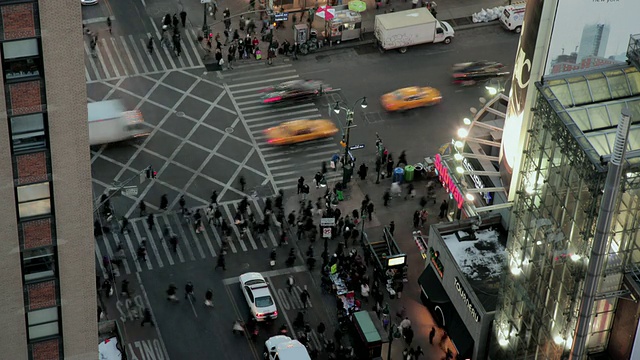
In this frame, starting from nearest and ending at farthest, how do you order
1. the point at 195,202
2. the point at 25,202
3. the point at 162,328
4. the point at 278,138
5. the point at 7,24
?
the point at 7,24, the point at 25,202, the point at 162,328, the point at 195,202, the point at 278,138

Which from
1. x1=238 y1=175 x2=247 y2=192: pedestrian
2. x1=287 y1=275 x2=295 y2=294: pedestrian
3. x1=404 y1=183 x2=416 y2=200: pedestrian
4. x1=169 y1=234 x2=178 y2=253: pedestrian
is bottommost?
x1=287 y1=275 x2=295 y2=294: pedestrian

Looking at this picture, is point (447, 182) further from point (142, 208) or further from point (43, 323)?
point (43, 323)

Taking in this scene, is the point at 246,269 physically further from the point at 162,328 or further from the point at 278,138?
the point at 278,138

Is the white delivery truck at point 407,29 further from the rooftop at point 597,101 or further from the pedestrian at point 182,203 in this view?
the rooftop at point 597,101

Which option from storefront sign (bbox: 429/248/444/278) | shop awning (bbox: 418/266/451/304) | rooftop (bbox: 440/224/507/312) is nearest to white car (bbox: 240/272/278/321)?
shop awning (bbox: 418/266/451/304)

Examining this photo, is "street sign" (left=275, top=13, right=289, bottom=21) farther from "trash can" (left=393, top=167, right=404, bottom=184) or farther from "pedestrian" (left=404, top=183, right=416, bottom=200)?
"pedestrian" (left=404, top=183, right=416, bottom=200)

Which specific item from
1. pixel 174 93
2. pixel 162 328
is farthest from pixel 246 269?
pixel 174 93
